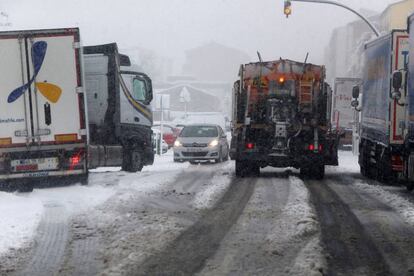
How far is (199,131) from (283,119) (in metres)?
8.87

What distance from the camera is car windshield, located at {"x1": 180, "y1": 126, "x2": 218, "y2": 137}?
24766 millimetres

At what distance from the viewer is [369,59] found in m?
17.6

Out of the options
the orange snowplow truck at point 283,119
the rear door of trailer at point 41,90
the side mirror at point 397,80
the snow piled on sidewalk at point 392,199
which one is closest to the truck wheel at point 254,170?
the orange snowplow truck at point 283,119

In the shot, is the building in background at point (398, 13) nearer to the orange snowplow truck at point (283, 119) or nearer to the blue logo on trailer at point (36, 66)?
the orange snowplow truck at point (283, 119)

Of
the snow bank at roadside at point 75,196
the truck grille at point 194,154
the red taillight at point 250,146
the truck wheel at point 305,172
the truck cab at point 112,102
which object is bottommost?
the truck grille at point 194,154

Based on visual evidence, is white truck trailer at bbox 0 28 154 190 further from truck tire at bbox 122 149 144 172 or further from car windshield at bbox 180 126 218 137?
car windshield at bbox 180 126 218 137

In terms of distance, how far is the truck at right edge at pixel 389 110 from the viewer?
42.8 ft

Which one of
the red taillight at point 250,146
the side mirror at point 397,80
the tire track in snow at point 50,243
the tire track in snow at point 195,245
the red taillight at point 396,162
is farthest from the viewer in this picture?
the red taillight at point 250,146

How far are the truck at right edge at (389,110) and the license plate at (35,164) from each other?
7180 mm

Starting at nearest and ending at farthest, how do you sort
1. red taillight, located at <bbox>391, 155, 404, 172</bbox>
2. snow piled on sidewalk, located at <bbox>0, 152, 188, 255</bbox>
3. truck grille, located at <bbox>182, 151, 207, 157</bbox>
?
snow piled on sidewalk, located at <bbox>0, 152, 188, 255</bbox> < red taillight, located at <bbox>391, 155, 404, 172</bbox> < truck grille, located at <bbox>182, 151, 207, 157</bbox>

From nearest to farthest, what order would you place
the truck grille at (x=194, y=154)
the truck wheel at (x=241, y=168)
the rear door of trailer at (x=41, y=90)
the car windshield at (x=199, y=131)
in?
the rear door of trailer at (x=41, y=90) → the truck wheel at (x=241, y=168) → the truck grille at (x=194, y=154) → the car windshield at (x=199, y=131)

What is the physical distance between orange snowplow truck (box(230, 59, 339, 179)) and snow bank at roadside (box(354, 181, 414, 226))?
1514mm

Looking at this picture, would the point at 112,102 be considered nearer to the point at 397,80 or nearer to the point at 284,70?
the point at 284,70

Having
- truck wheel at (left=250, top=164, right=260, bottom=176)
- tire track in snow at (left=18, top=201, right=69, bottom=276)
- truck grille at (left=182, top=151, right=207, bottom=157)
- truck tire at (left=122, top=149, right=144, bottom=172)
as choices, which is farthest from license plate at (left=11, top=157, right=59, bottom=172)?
truck grille at (left=182, top=151, right=207, bottom=157)
